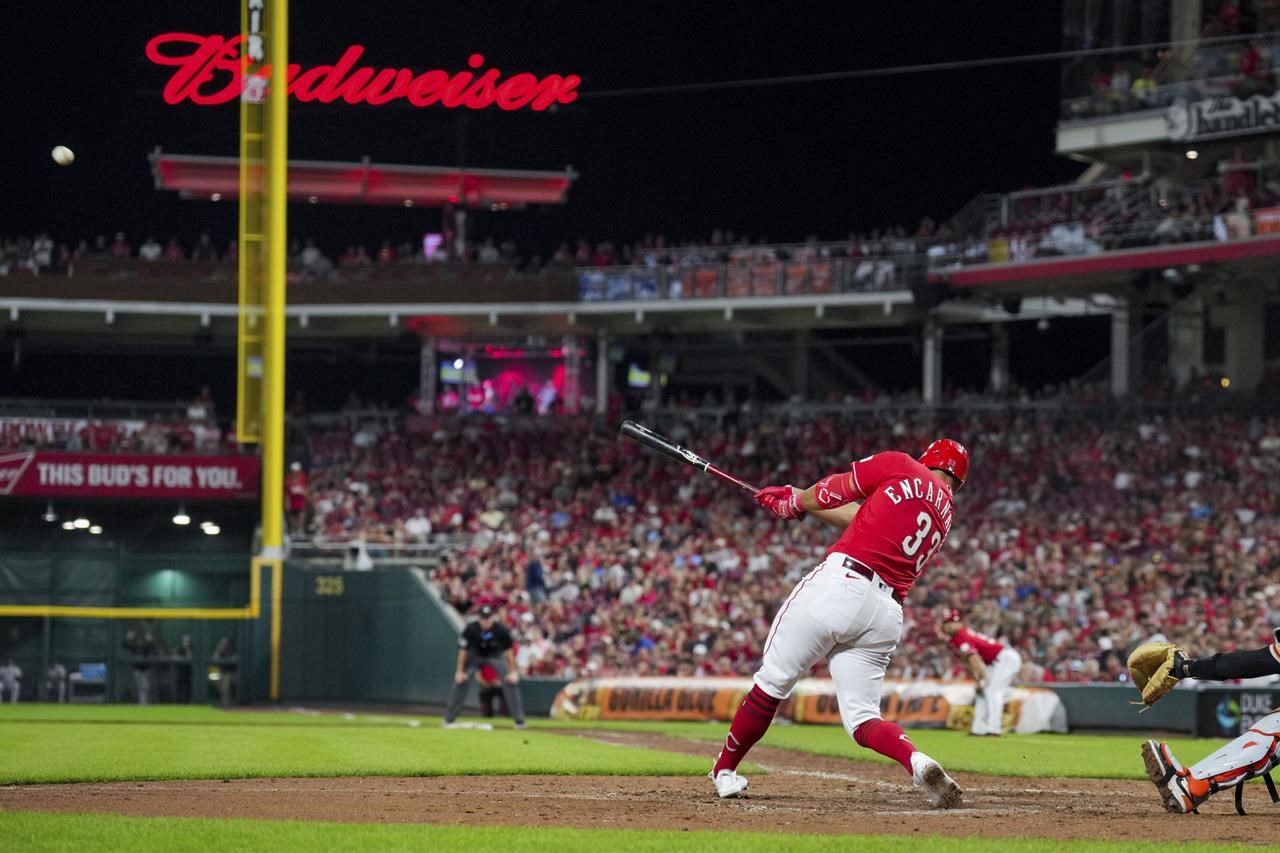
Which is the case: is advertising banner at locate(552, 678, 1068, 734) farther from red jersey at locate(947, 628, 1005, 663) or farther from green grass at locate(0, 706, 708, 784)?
green grass at locate(0, 706, 708, 784)

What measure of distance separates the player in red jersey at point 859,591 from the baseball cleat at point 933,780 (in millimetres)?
110

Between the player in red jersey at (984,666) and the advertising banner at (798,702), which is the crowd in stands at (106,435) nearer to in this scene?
the advertising banner at (798,702)

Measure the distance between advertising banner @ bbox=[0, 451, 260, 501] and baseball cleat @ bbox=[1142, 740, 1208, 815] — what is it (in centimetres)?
2736

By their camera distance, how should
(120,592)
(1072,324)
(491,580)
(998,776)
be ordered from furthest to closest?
(1072,324) → (120,592) → (491,580) → (998,776)

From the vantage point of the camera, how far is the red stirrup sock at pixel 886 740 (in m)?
8.32

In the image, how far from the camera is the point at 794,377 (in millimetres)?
40125

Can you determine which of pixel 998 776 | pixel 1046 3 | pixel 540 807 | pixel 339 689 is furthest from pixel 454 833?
pixel 1046 3

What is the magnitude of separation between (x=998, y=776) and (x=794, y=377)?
2856cm

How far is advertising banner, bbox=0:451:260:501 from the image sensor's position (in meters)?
32.6

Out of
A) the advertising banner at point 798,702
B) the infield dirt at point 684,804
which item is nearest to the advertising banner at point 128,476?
the advertising banner at point 798,702

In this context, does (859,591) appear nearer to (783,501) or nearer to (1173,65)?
(783,501)

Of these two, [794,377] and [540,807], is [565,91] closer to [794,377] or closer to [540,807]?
[794,377]

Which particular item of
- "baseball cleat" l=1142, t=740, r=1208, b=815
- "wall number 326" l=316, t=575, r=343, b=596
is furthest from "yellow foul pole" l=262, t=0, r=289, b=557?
"baseball cleat" l=1142, t=740, r=1208, b=815

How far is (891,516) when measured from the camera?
28.2ft
